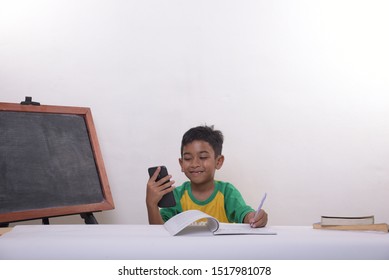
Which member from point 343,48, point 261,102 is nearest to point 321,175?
point 261,102

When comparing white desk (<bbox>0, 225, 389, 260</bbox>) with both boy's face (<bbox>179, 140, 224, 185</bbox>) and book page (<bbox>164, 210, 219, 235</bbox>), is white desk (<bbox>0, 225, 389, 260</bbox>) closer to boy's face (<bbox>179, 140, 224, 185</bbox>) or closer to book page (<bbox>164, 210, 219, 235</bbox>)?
book page (<bbox>164, 210, 219, 235</bbox>)

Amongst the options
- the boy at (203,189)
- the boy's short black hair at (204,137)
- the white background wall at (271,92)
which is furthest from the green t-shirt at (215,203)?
the white background wall at (271,92)

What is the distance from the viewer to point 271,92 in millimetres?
2119

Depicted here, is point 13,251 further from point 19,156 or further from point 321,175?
point 321,175

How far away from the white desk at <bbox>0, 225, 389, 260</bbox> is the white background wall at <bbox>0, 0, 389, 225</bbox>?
116 cm

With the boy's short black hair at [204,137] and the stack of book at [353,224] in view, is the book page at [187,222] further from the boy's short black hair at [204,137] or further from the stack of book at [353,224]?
the boy's short black hair at [204,137]

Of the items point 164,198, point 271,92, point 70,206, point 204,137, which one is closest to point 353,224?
point 164,198

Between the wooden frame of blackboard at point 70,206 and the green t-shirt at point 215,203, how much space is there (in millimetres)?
242

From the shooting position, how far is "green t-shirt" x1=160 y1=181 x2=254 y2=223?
1617 millimetres

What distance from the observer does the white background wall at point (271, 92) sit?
2072mm

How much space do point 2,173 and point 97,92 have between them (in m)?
0.63

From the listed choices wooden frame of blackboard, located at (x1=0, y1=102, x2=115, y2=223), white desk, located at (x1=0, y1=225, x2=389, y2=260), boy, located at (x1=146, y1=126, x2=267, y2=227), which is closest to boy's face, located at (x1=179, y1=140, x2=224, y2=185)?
boy, located at (x1=146, y1=126, x2=267, y2=227)

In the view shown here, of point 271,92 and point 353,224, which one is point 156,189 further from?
point 271,92

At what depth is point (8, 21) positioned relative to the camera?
1950mm
